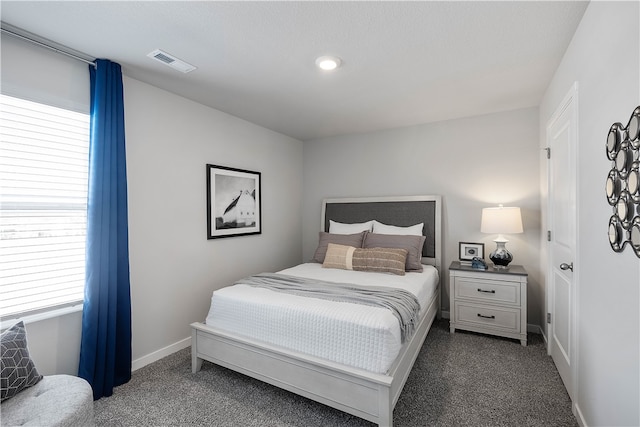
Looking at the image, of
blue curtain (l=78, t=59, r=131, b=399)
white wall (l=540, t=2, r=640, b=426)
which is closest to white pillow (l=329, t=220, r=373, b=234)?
white wall (l=540, t=2, r=640, b=426)

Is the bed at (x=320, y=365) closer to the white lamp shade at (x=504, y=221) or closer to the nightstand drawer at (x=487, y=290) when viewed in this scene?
the nightstand drawer at (x=487, y=290)

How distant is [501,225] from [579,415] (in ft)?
5.41

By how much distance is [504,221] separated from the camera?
3.02m

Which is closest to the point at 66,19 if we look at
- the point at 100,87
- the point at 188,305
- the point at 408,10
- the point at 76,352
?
the point at 100,87

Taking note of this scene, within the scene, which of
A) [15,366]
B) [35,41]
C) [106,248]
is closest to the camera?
[15,366]

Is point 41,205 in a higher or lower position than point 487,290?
higher

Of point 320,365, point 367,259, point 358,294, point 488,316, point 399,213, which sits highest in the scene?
point 399,213

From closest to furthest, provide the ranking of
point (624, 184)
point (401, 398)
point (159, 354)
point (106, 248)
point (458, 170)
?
point (624, 184), point (401, 398), point (106, 248), point (159, 354), point (458, 170)

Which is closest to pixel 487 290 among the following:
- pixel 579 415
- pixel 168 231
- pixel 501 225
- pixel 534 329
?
pixel 501 225

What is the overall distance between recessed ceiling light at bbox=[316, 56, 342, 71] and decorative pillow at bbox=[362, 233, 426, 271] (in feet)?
6.60

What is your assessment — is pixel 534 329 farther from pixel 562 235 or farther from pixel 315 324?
pixel 315 324

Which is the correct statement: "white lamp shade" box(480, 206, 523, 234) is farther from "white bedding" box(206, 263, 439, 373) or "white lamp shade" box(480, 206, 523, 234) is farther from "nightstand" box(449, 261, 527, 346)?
"white bedding" box(206, 263, 439, 373)

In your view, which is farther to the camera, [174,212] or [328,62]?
[174,212]

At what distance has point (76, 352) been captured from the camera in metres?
2.20
